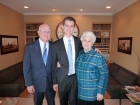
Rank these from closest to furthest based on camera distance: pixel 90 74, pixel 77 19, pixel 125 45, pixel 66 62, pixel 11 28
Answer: pixel 90 74 → pixel 66 62 → pixel 125 45 → pixel 11 28 → pixel 77 19

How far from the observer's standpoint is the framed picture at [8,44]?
3.29m

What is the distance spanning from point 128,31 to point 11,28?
346 centimetres

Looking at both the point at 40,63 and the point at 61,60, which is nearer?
the point at 61,60

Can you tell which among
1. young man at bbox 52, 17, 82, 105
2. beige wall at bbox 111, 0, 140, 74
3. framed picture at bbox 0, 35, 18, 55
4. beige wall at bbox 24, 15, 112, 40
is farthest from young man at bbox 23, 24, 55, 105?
beige wall at bbox 24, 15, 112, 40

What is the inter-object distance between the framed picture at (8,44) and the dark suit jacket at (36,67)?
6.04 feet

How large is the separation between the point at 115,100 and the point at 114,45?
214cm

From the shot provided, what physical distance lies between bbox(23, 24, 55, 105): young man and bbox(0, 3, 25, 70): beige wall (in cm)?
189

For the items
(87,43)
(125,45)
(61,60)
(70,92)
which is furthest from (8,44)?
(125,45)

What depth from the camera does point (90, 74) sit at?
151 centimetres

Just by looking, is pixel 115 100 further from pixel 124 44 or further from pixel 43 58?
pixel 43 58

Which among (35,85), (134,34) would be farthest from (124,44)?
(35,85)

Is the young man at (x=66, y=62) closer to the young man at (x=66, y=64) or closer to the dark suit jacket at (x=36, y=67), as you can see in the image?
the young man at (x=66, y=64)

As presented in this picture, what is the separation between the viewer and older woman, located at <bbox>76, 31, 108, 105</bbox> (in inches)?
59.4

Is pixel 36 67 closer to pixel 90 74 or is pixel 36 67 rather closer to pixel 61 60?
pixel 61 60
